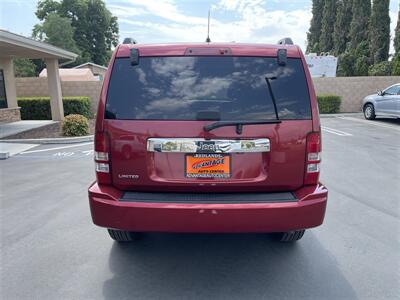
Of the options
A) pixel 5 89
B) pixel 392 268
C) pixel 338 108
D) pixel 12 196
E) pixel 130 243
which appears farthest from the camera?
pixel 338 108

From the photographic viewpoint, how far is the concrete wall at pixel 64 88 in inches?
673

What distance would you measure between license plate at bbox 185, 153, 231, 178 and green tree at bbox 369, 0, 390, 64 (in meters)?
31.0

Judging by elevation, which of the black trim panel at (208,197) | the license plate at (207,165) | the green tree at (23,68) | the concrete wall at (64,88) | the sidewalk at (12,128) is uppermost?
the green tree at (23,68)

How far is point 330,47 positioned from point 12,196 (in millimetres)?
38491

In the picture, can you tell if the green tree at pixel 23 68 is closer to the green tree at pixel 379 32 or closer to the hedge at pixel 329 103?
the hedge at pixel 329 103

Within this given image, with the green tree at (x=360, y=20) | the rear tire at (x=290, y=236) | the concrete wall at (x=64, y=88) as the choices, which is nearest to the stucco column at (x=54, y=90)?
the concrete wall at (x=64, y=88)

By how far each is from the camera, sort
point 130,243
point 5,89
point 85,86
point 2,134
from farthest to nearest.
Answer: point 85,86
point 5,89
point 2,134
point 130,243

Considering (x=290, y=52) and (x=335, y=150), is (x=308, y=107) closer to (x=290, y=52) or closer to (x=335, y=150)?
(x=290, y=52)

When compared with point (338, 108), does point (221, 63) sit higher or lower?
higher

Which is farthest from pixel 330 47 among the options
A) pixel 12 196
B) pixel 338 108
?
pixel 12 196

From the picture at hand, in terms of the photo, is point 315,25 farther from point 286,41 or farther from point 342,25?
point 286,41

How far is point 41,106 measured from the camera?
15.8 meters

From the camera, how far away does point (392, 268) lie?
3.25 m

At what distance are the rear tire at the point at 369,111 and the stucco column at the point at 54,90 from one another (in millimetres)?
13749
